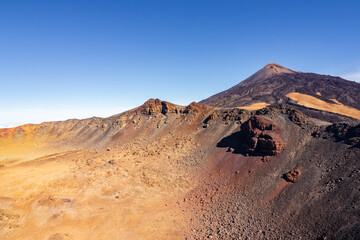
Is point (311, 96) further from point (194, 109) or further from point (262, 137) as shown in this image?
point (262, 137)

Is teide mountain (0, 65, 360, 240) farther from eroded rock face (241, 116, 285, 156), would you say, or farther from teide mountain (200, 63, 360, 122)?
teide mountain (200, 63, 360, 122)

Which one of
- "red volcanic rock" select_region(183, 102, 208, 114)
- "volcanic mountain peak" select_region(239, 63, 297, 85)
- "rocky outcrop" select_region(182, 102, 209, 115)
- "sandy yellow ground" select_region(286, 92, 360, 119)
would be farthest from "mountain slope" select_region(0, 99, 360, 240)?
"volcanic mountain peak" select_region(239, 63, 297, 85)

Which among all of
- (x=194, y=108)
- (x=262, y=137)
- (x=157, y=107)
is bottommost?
(x=262, y=137)

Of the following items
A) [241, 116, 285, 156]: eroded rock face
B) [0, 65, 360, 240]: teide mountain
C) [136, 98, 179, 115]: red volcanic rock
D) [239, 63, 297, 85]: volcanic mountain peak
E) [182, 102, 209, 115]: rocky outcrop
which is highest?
[239, 63, 297, 85]: volcanic mountain peak

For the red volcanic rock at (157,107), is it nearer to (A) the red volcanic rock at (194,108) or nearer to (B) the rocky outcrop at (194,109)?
(A) the red volcanic rock at (194,108)

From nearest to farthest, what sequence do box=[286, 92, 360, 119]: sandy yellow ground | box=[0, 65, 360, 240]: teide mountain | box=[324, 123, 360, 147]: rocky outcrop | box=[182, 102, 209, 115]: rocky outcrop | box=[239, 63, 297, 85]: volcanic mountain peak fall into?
box=[0, 65, 360, 240]: teide mountain, box=[324, 123, 360, 147]: rocky outcrop, box=[182, 102, 209, 115]: rocky outcrop, box=[286, 92, 360, 119]: sandy yellow ground, box=[239, 63, 297, 85]: volcanic mountain peak

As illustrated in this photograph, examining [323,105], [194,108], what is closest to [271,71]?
[323,105]
